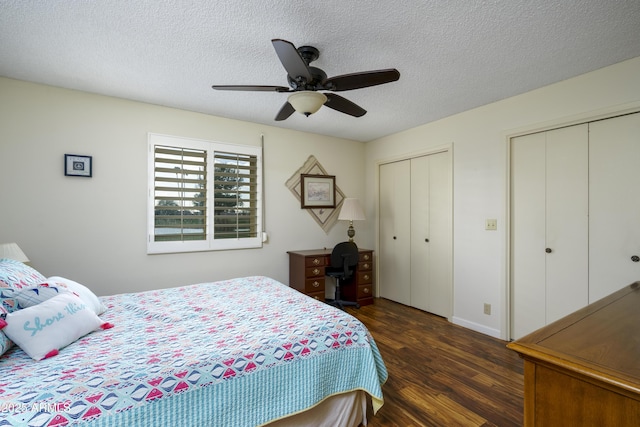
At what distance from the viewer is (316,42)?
197cm

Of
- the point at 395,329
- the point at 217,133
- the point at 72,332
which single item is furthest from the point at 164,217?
the point at 395,329

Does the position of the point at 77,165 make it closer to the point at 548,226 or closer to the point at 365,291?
the point at 365,291

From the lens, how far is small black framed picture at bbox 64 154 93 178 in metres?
2.71

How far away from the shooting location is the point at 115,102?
292 cm

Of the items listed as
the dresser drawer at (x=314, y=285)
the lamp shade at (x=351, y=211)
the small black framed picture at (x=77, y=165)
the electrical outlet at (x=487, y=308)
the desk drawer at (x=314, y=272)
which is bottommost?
the electrical outlet at (x=487, y=308)

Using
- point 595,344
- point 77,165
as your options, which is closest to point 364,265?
point 595,344

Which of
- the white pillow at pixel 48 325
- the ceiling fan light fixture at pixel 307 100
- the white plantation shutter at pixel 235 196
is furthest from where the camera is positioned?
the white plantation shutter at pixel 235 196

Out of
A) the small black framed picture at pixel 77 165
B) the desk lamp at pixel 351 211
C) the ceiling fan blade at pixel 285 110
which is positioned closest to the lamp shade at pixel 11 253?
the small black framed picture at pixel 77 165

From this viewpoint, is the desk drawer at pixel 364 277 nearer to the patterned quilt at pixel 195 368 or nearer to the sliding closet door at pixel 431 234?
the sliding closet door at pixel 431 234

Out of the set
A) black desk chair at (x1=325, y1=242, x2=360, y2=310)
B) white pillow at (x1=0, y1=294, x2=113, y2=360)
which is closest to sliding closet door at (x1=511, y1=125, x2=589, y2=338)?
black desk chair at (x1=325, y1=242, x2=360, y2=310)

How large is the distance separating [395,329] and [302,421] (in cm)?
199

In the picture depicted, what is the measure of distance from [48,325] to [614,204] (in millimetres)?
3737

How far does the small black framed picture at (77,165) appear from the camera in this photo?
8.87 feet

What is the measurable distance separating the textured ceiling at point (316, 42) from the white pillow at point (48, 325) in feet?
5.36
